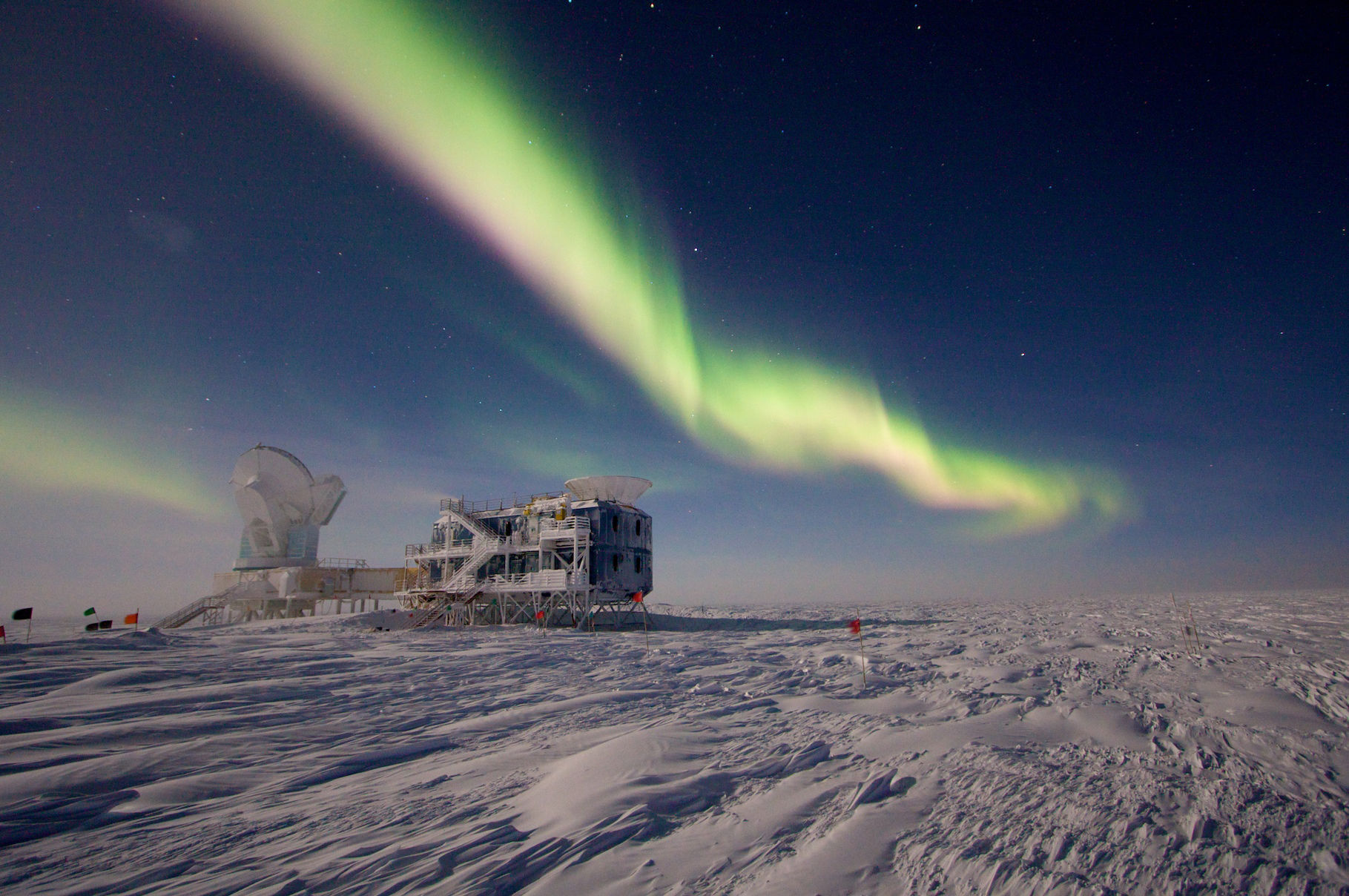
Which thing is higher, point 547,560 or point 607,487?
point 607,487

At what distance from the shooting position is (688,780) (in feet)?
22.9

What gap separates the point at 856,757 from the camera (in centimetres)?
791

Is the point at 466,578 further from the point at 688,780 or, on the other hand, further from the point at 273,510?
the point at 688,780

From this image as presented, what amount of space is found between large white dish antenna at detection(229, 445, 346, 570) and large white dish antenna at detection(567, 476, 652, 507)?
88.1 ft

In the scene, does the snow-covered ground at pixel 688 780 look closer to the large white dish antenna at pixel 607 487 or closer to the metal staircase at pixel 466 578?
the metal staircase at pixel 466 578

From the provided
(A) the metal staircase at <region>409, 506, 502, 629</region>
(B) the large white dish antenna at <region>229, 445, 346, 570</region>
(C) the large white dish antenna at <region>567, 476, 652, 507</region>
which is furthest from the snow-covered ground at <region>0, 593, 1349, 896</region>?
(B) the large white dish antenna at <region>229, 445, 346, 570</region>

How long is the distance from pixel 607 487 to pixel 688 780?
3361 cm

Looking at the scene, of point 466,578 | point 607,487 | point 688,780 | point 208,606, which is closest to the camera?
point 688,780

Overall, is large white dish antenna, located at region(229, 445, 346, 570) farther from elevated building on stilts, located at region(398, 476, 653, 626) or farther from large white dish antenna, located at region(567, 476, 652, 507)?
large white dish antenna, located at region(567, 476, 652, 507)

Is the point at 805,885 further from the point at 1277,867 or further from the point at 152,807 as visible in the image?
the point at 152,807

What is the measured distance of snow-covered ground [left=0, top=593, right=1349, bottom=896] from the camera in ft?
16.4

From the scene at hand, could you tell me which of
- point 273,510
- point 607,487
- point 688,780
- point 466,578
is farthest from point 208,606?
point 688,780

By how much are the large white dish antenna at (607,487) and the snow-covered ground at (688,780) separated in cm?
2544

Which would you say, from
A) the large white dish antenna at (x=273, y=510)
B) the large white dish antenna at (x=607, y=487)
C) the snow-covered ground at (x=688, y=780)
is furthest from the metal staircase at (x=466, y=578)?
the snow-covered ground at (x=688, y=780)
